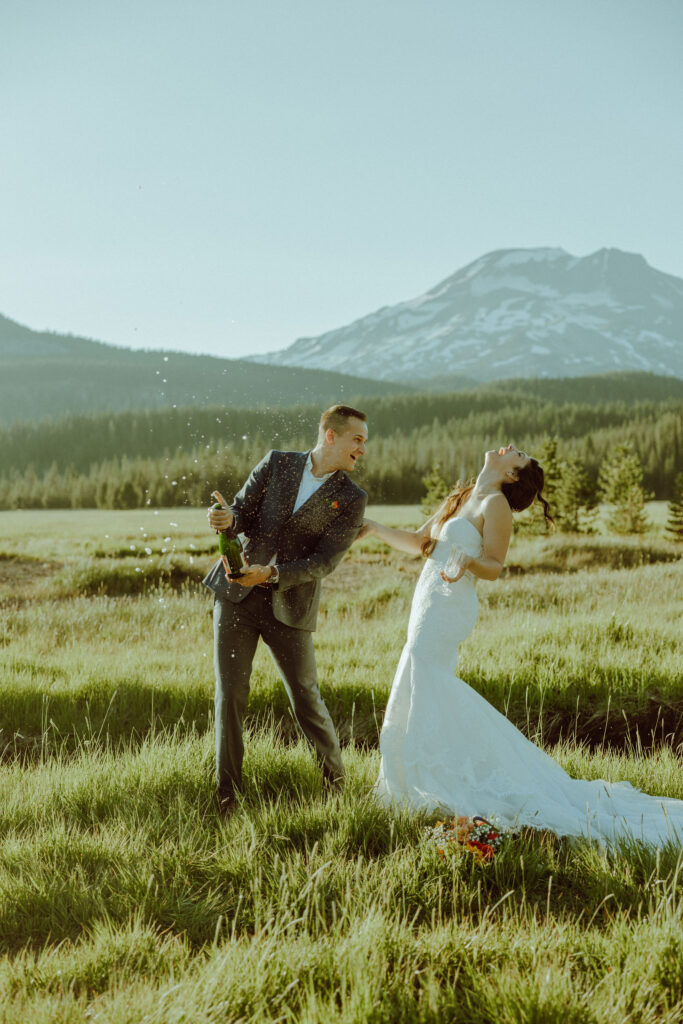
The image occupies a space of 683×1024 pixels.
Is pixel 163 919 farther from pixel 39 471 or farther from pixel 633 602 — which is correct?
pixel 39 471

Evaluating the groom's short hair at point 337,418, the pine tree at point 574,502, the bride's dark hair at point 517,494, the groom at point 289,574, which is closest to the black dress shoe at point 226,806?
the groom at point 289,574

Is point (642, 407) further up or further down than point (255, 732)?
further up

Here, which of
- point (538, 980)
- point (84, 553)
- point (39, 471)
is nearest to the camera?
point (538, 980)

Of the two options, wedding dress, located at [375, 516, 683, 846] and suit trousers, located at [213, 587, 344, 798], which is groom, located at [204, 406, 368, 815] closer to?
suit trousers, located at [213, 587, 344, 798]

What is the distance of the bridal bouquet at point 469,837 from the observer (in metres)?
3.41

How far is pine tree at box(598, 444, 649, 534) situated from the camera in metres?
24.9

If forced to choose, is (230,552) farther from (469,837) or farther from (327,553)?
(469,837)

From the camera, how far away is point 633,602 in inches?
449

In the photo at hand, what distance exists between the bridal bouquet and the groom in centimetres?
112

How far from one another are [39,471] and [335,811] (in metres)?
112

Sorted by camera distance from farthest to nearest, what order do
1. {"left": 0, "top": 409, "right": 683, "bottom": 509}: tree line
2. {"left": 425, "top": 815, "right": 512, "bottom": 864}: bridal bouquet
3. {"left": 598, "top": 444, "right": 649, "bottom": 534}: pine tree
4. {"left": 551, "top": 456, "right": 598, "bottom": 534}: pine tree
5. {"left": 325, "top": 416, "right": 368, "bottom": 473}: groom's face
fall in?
{"left": 0, "top": 409, "right": 683, "bottom": 509}: tree line, {"left": 551, "top": 456, "right": 598, "bottom": 534}: pine tree, {"left": 598, "top": 444, "right": 649, "bottom": 534}: pine tree, {"left": 325, "top": 416, "right": 368, "bottom": 473}: groom's face, {"left": 425, "top": 815, "right": 512, "bottom": 864}: bridal bouquet

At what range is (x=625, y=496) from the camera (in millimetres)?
26891

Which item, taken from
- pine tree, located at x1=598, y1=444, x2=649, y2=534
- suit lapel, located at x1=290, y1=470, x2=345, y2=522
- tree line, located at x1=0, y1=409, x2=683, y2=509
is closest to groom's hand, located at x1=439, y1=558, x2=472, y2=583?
suit lapel, located at x1=290, y1=470, x2=345, y2=522

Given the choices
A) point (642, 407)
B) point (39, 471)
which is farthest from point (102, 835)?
point (39, 471)
